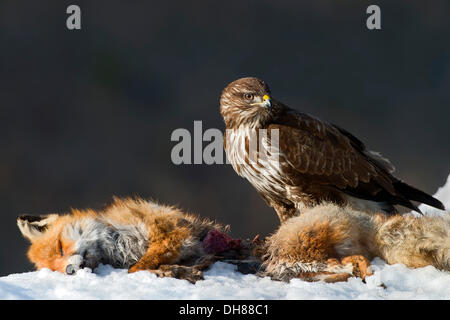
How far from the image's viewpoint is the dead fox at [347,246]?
6.69 feet

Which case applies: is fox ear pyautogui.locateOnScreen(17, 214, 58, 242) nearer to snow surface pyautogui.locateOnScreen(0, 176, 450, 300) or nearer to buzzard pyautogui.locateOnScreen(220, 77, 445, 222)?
snow surface pyautogui.locateOnScreen(0, 176, 450, 300)

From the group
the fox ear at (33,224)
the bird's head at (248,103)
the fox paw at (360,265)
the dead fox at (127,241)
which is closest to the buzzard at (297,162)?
the bird's head at (248,103)

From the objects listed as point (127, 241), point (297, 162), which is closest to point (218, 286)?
point (127, 241)

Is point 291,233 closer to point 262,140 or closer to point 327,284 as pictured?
point 327,284

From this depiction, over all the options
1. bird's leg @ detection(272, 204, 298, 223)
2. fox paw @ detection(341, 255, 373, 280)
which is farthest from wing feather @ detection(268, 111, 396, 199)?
fox paw @ detection(341, 255, 373, 280)

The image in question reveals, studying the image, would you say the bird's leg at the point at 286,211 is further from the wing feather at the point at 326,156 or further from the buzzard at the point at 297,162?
the wing feather at the point at 326,156

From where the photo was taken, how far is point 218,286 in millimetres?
1892

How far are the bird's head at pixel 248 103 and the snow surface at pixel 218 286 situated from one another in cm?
134

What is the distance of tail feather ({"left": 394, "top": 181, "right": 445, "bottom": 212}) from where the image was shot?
316cm

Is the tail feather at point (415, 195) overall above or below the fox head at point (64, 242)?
below

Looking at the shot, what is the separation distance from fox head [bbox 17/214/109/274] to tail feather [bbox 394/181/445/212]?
181 cm

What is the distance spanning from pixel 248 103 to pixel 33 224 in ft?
4.66

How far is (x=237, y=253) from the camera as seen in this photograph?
7.50ft
